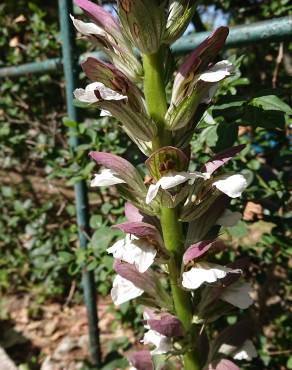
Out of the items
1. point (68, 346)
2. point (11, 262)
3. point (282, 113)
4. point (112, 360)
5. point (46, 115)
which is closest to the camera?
point (282, 113)

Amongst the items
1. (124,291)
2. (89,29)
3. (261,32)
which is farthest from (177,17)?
(124,291)

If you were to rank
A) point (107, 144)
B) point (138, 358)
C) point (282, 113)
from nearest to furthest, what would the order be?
1. point (282, 113)
2. point (138, 358)
3. point (107, 144)

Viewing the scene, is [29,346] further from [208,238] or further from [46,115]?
[208,238]

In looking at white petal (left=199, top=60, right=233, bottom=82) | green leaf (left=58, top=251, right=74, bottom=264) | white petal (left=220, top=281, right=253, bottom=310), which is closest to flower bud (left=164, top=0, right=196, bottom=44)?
white petal (left=199, top=60, right=233, bottom=82)

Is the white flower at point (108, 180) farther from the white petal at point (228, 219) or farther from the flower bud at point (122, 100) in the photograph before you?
the white petal at point (228, 219)

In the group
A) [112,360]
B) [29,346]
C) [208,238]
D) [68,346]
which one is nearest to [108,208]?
[112,360]

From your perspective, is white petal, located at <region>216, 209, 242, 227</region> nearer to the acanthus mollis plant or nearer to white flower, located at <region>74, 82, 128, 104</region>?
the acanthus mollis plant
